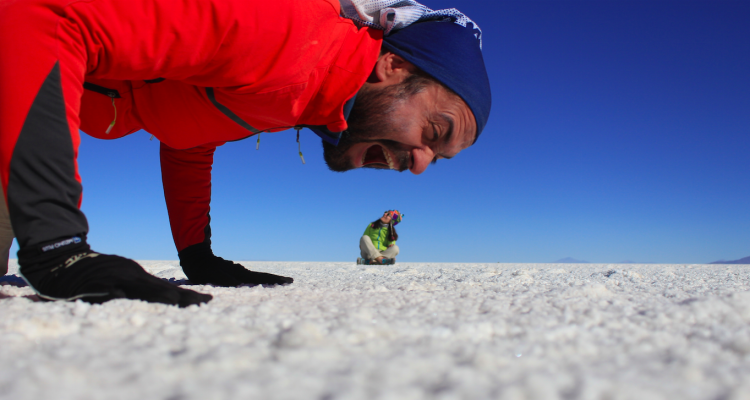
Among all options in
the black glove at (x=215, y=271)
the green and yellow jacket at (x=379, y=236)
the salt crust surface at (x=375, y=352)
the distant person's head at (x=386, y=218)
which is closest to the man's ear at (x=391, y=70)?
the black glove at (x=215, y=271)

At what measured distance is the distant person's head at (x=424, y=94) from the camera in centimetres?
148

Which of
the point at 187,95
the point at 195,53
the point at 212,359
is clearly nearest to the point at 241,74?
the point at 195,53

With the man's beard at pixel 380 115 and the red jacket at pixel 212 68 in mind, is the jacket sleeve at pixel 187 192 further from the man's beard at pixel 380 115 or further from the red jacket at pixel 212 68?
the man's beard at pixel 380 115

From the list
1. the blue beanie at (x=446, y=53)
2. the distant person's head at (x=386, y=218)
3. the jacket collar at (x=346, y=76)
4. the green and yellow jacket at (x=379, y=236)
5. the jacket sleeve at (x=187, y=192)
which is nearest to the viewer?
the jacket collar at (x=346, y=76)

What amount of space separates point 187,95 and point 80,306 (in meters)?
0.97

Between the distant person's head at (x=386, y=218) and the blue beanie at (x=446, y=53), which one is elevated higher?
the blue beanie at (x=446, y=53)

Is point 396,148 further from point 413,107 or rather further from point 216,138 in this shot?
point 216,138

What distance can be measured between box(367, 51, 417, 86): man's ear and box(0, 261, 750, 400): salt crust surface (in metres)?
1.01

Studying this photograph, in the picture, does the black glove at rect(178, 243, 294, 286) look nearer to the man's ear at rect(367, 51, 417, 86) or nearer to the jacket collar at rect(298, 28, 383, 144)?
the jacket collar at rect(298, 28, 383, 144)

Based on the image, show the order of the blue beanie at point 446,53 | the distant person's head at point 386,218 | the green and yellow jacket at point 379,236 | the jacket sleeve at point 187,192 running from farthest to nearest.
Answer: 1. the distant person's head at point 386,218
2. the green and yellow jacket at point 379,236
3. the jacket sleeve at point 187,192
4. the blue beanie at point 446,53

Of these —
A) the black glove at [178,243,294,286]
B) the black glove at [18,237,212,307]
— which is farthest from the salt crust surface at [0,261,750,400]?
the black glove at [178,243,294,286]

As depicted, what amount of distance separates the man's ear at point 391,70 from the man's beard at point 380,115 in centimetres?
2

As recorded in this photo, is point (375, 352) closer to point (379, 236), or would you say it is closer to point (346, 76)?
point (346, 76)

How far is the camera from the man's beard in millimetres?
1507
